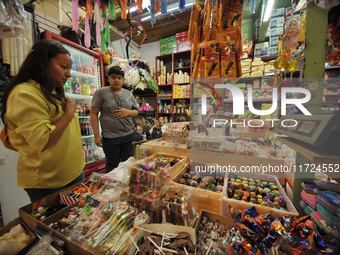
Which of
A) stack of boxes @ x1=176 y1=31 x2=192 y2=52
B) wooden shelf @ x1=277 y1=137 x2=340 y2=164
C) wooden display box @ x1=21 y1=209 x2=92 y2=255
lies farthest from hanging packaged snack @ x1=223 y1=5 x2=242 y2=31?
stack of boxes @ x1=176 y1=31 x2=192 y2=52

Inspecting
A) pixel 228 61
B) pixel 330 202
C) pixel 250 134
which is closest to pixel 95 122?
pixel 228 61

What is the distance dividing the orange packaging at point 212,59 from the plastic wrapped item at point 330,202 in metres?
1.01

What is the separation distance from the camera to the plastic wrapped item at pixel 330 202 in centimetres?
73

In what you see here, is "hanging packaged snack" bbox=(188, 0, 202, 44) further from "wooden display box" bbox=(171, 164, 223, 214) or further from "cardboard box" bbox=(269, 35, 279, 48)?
"cardboard box" bbox=(269, 35, 279, 48)

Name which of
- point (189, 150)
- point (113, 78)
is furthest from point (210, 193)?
point (113, 78)

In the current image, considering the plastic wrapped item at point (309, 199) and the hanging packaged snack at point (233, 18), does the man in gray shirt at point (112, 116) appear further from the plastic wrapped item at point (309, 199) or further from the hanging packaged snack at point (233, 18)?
the plastic wrapped item at point (309, 199)

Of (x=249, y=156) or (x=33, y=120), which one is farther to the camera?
(x=249, y=156)

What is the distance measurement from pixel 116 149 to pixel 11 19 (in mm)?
1561

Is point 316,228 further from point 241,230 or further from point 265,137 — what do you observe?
point 265,137

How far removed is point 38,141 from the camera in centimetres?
85

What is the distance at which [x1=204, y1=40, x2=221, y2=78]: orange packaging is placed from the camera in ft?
3.86

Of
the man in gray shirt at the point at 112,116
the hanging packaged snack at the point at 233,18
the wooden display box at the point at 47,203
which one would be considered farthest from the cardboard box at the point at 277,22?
the wooden display box at the point at 47,203

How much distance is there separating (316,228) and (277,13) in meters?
3.98

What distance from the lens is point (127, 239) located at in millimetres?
697
